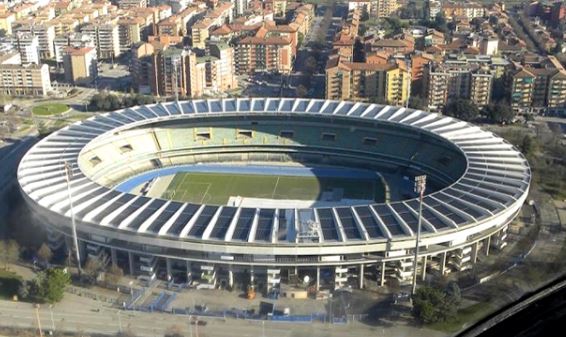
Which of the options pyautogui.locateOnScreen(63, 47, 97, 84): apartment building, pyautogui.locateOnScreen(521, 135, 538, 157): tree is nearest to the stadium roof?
pyautogui.locateOnScreen(521, 135, 538, 157): tree

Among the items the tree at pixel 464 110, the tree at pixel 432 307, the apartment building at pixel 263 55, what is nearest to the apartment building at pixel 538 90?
the tree at pixel 464 110

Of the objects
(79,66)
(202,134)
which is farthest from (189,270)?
(79,66)

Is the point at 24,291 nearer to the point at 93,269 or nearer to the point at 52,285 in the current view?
the point at 52,285

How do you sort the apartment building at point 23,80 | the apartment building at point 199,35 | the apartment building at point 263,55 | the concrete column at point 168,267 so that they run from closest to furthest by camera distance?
the concrete column at point 168,267 < the apartment building at point 23,80 < the apartment building at point 263,55 < the apartment building at point 199,35

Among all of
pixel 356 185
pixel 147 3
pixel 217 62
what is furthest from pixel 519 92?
pixel 147 3

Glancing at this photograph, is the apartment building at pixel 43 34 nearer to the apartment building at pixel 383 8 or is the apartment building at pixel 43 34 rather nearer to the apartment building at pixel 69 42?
the apartment building at pixel 69 42
